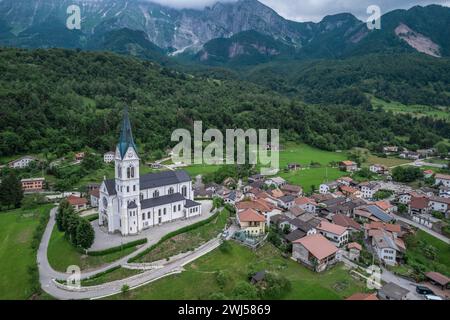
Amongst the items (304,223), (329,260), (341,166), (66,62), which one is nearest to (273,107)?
(341,166)

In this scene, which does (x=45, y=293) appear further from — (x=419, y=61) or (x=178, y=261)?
(x=419, y=61)

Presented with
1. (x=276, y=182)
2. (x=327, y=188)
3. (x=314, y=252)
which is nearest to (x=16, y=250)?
(x=314, y=252)

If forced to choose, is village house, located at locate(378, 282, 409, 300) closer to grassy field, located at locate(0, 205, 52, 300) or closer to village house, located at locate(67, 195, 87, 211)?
grassy field, located at locate(0, 205, 52, 300)

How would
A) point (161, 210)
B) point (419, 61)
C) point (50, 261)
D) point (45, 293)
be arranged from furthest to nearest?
point (419, 61)
point (161, 210)
point (50, 261)
point (45, 293)

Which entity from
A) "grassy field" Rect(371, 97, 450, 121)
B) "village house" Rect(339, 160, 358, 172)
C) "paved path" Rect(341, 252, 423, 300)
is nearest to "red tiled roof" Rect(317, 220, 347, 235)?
"paved path" Rect(341, 252, 423, 300)

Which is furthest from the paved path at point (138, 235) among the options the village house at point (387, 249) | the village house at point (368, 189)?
the village house at point (368, 189)

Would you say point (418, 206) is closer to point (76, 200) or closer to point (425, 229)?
point (425, 229)
